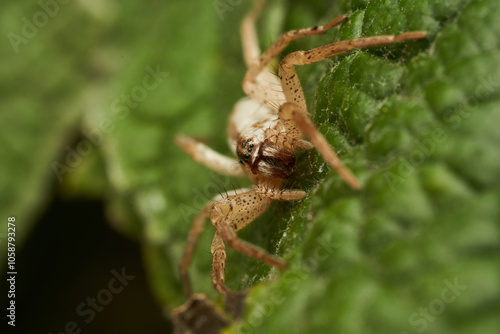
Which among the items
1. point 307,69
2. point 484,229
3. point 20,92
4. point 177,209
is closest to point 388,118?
point 484,229

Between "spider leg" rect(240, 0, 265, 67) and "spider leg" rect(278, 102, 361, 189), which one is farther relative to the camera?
"spider leg" rect(240, 0, 265, 67)

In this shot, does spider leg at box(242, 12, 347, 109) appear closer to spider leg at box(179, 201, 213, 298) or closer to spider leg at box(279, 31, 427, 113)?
spider leg at box(279, 31, 427, 113)

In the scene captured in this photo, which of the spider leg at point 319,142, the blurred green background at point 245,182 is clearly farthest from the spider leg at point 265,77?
the spider leg at point 319,142

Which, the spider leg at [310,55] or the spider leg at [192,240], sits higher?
the spider leg at [310,55]

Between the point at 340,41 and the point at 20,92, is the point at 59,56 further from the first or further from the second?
the point at 340,41

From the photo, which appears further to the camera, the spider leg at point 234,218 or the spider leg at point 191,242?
the spider leg at point 191,242

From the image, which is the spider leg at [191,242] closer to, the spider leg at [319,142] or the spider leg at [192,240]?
the spider leg at [192,240]

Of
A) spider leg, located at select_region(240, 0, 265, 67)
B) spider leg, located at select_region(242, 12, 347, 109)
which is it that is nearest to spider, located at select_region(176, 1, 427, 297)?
spider leg, located at select_region(242, 12, 347, 109)
